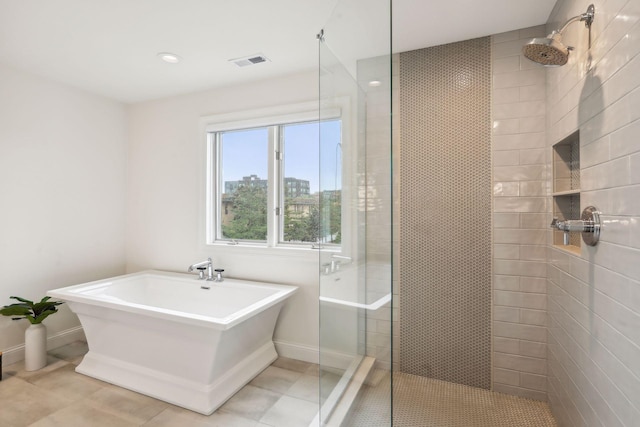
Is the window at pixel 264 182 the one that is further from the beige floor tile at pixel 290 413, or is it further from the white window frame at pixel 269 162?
the beige floor tile at pixel 290 413

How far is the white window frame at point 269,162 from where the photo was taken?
116 inches

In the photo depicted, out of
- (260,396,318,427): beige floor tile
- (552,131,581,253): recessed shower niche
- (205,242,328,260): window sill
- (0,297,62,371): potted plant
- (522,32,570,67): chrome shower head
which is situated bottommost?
(260,396,318,427): beige floor tile

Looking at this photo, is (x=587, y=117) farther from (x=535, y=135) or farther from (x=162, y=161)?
(x=162, y=161)

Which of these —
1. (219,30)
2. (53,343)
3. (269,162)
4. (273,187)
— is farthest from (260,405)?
(219,30)

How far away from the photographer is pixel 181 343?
2184mm

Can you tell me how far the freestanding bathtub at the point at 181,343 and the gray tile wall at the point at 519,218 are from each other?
1.62 m

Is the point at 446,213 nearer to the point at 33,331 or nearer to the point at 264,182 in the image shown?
the point at 264,182

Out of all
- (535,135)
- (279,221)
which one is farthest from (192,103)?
(535,135)

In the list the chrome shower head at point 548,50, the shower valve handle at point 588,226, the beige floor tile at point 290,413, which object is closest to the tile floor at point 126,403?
the beige floor tile at point 290,413

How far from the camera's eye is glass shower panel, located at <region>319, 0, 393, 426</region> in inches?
64.6

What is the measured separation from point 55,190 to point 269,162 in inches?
79.2

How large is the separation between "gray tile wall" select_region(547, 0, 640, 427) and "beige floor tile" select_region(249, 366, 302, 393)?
1.71 meters

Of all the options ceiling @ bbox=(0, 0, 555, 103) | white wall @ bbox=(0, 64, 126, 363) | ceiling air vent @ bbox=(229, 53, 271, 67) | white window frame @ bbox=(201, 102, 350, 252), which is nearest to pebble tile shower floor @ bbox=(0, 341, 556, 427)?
white wall @ bbox=(0, 64, 126, 363)

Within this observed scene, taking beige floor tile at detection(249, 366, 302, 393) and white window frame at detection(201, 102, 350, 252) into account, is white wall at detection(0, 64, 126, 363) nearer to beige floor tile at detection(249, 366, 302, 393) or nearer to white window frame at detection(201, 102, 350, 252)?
white window frame at detection(201, 102, 350, 252)
